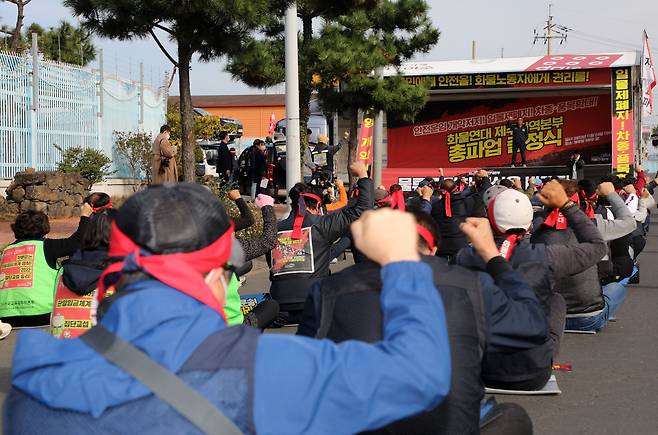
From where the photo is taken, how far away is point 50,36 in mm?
40875

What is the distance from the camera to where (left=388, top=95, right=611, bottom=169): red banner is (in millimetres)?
36562

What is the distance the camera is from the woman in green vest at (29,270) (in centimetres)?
896

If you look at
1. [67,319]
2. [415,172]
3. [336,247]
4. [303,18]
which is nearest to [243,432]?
[67,319]

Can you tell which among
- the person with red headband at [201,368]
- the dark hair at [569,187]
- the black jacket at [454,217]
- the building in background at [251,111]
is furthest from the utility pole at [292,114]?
the building in background at [251,111]

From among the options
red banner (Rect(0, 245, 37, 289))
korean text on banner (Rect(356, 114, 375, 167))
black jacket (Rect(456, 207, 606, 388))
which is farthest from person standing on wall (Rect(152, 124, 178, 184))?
korean text on banner (Rect(356, 114, 375, 167))

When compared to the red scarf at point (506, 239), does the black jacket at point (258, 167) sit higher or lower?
higher

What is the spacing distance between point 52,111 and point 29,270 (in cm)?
1535

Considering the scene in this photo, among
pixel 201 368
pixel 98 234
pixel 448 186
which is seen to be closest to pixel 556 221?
pixel 98 234

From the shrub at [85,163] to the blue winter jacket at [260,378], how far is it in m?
21.5

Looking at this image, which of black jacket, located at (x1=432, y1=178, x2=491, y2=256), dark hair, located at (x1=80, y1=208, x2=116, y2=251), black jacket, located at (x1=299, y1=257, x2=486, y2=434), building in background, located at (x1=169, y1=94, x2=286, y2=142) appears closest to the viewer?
black jacket, located at (x1=299, y1=257, x2=486, y2=434)

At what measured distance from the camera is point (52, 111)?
2353cm

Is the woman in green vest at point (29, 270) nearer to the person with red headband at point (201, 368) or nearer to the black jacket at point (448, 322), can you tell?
the black jacket at point (448, 322)

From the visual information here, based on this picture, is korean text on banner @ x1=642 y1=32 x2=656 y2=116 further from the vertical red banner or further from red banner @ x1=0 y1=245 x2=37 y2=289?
red banner @ x1=0 y1=245 x2=37 y2=289

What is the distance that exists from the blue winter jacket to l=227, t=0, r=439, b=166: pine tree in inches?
775
